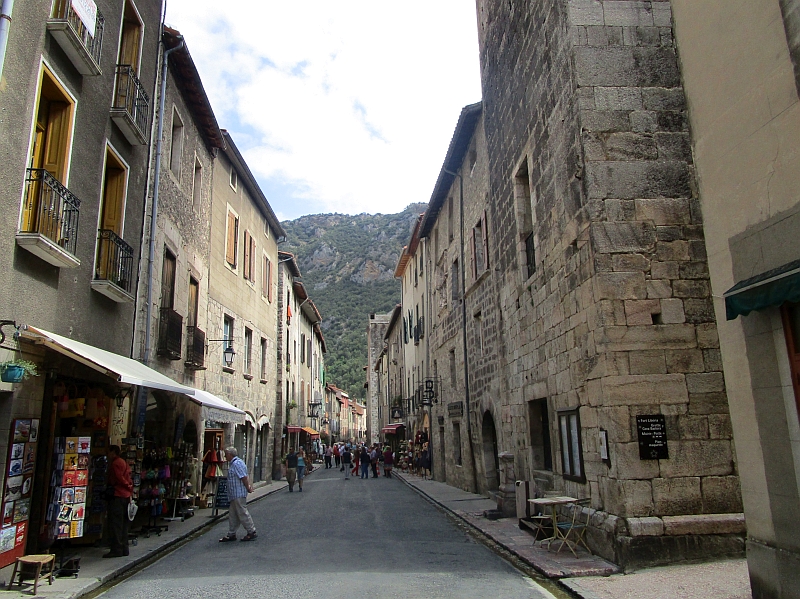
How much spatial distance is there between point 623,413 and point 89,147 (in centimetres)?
803

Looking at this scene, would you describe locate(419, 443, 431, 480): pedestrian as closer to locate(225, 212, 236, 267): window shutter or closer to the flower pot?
locate(225, 212, 236, 267): window shutter

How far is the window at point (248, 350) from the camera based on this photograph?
20.4m

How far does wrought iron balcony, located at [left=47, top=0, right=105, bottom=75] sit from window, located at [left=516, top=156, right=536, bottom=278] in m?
7.16

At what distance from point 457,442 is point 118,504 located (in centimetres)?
1312

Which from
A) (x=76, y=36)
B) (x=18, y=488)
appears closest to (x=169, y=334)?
(x=18, y=488)

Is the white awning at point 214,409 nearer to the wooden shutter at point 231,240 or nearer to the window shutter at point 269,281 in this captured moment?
the wooden shutter at point 231,240

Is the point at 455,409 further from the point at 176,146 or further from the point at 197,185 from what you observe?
the point at 176,146

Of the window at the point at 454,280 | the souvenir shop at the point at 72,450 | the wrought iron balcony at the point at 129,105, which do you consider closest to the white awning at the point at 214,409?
the souvenir shop at the point at 72,450

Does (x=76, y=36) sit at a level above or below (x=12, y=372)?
above

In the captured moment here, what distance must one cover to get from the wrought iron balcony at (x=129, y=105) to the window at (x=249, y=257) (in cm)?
974

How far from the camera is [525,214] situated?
11.7 m

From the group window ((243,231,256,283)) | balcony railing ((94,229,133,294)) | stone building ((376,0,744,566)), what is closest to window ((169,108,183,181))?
balcony railing ((94,229,133,294))

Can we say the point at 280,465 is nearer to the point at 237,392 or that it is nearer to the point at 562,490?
the point at 237,392

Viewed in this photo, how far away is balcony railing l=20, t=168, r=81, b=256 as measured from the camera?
688 centimetres
